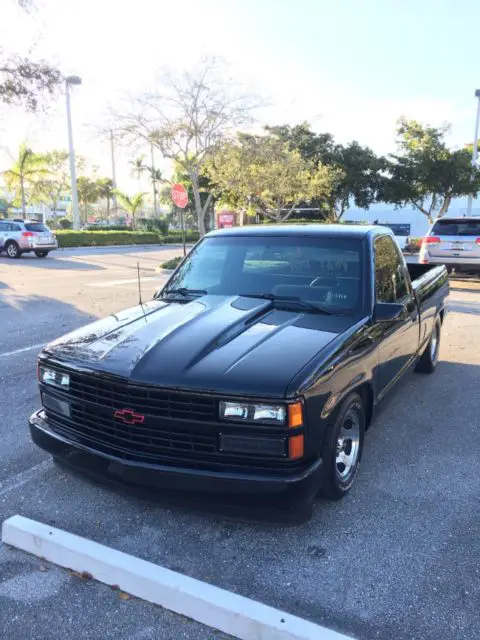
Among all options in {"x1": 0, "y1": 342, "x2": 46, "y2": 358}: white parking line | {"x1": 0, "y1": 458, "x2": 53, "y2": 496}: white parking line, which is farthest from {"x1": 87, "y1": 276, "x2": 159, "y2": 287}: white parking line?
{"x1": 0, "y1": 458, "x2": 53, "y2": 496}: white parking line

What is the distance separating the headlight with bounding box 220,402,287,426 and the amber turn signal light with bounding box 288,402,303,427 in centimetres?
3

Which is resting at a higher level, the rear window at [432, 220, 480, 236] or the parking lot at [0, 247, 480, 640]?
the rear window at [432, 220, 480, 236]

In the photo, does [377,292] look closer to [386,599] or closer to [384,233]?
[384,233]

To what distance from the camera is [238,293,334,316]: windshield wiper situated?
3.64 meters

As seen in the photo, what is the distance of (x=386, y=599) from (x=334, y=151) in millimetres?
32799

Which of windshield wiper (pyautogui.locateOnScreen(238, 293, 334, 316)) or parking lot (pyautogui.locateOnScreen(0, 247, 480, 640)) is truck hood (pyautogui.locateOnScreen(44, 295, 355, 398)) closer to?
windshield wiper (pyautogui.locateOnScreen(238, 293, 334, 316))

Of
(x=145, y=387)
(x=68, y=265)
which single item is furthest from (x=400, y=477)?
(x=68, y=265)

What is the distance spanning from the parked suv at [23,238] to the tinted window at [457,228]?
1606 centimetres

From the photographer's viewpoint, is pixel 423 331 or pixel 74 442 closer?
pixel 74 442

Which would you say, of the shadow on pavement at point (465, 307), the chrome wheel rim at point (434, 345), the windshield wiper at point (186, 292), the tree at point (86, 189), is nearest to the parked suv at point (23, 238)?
the shadow on pavement at point (465, 307)

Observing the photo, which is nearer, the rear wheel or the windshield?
the windshield

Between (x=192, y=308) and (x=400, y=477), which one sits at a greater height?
(x=192, y=308)

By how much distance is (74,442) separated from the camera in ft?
10.0

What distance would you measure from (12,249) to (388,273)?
69.8ft
